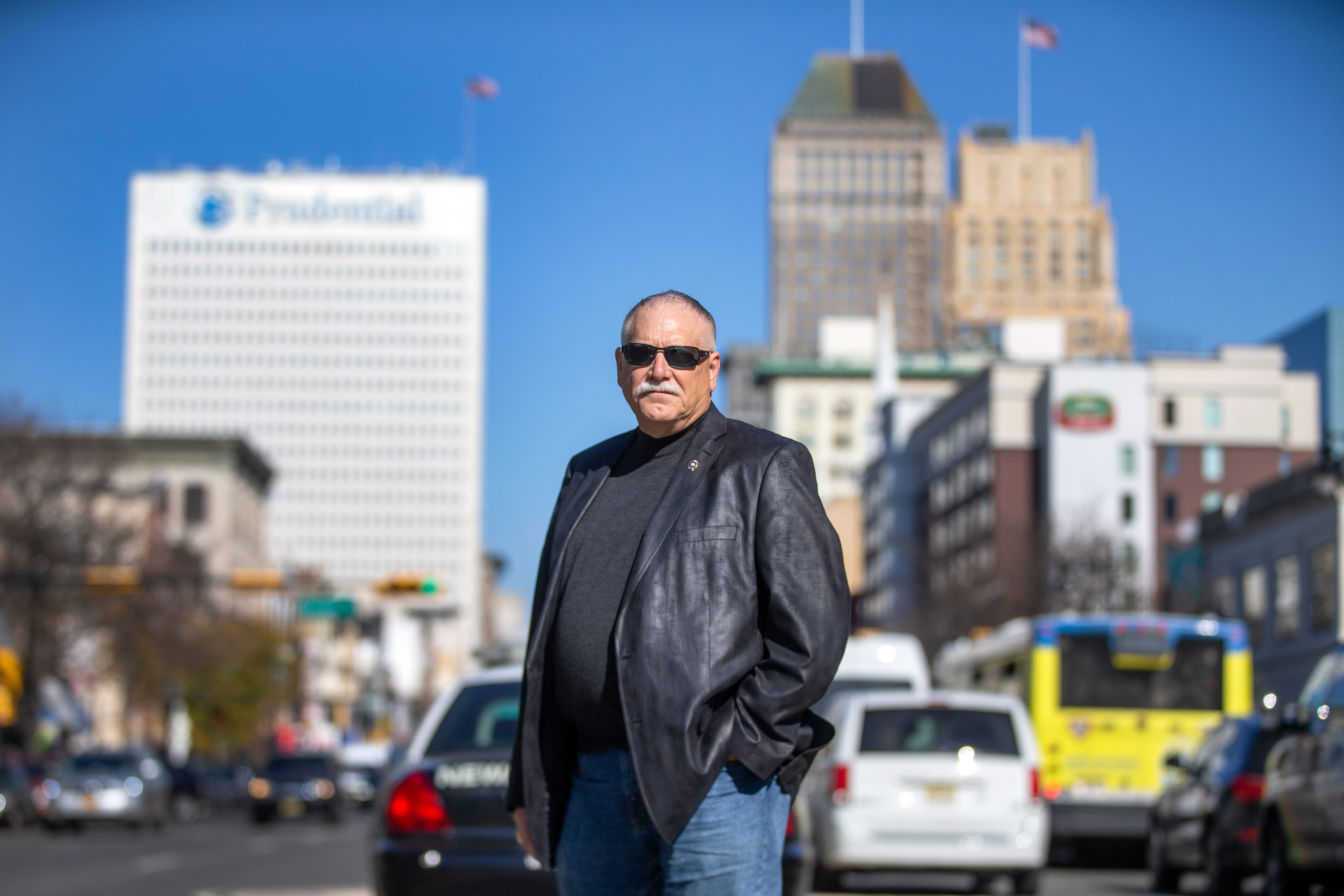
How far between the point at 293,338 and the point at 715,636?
7298 inches

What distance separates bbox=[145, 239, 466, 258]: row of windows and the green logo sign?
102 meters

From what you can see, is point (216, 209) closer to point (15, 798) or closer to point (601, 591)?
point (15, 798)

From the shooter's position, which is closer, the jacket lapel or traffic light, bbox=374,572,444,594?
the jacket lapel

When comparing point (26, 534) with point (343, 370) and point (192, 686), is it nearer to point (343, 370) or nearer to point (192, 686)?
point (192, 686)

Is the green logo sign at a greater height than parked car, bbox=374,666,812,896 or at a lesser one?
greater

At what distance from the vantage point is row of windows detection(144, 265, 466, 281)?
7219 inches

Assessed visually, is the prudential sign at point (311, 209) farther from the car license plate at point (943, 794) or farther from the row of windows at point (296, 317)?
the car license plate at point (943, 794)

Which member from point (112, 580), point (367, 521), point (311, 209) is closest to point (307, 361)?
point (311, 209)

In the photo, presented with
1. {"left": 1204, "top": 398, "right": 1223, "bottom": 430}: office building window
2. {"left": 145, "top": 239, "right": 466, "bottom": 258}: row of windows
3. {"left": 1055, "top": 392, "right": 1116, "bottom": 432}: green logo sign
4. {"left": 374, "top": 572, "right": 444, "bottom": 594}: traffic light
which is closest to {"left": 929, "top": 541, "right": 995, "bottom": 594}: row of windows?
{"left": 1055, "top": 392, "right": 1116, "bottom": 432}: green logo sign

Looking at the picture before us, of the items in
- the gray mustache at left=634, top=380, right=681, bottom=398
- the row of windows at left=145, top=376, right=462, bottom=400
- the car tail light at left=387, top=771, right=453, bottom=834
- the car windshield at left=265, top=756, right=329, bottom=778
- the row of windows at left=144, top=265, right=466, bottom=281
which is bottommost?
the car windshield at left=265, top=756, right=329, bottom=778

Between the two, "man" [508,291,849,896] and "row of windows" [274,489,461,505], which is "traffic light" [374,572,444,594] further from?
"row of windows" [274,489,461,505]

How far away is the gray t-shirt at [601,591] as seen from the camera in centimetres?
384

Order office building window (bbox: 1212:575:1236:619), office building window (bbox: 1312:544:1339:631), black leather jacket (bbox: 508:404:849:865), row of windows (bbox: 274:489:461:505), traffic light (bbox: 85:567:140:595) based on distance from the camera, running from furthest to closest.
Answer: row of windows (bbox: 274:489:461:505)
office building window (bbox: 1212:575:1236:619)
office building window (bbox: 1312:544:1339:631)
traffic light (bbox: 85:567:140:595)
black leather jacket (bbox: 508:404:849:865)

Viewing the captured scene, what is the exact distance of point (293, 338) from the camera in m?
185
